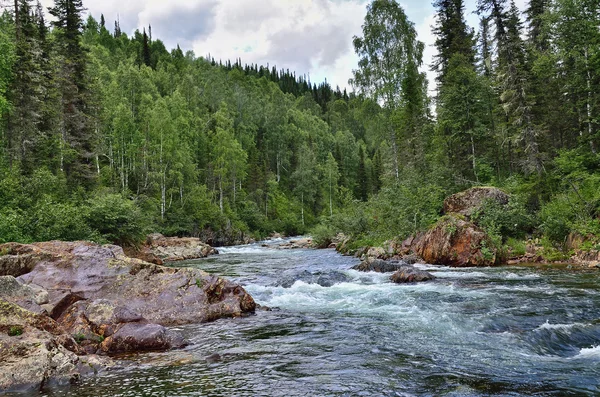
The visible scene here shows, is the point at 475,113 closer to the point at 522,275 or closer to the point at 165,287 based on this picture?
the point at 522,275

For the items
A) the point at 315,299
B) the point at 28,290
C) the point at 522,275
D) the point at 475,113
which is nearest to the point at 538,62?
the point at 475,113

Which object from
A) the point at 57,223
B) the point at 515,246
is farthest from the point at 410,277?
the point at 57,223

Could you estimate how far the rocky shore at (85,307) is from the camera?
605 cm

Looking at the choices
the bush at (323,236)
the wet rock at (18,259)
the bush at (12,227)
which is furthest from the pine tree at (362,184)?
the wet rock at (18,259)

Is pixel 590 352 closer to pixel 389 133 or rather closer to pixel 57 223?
pixel 57 223

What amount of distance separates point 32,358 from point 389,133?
3063 cm

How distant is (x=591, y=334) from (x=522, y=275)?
7.77 m

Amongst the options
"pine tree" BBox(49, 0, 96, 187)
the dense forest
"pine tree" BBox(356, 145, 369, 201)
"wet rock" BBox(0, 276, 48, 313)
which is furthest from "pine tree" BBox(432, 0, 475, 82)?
"pine tree" BBox(356, 145, 369, 201)

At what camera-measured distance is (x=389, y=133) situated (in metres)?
33.4

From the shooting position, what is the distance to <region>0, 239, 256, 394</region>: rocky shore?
605 cm

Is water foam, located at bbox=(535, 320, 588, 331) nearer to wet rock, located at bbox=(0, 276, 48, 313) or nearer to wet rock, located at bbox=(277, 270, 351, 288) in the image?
wet rock, located at bbox=(277, 270, 351, 288)

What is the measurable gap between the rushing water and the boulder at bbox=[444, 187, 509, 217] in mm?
9226

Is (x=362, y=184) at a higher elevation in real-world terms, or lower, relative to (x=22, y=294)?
higher

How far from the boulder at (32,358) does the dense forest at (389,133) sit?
13.2 m
